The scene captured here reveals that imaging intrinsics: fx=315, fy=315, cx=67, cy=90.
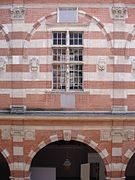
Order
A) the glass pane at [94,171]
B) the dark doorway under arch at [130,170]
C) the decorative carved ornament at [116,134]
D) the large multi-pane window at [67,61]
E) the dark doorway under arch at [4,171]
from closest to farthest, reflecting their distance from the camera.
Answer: the decorative carved ornament at [116,134] → the large multi-pane window at [67,61] → the dark doorway under arch at [4,171] → the glass pane at [94,171] → the dark doorway under arch at [130,170]

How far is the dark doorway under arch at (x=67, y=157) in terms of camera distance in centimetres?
1659

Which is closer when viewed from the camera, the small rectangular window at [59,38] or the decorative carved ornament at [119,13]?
the decorative carved ornament at [119,13]

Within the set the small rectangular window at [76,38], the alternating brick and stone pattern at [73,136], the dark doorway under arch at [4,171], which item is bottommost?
the dark doorway under arch at [4,171]

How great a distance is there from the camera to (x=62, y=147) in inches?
662

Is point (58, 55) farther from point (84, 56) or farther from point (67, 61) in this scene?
point (84, 56)

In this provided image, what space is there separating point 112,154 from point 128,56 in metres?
3.95

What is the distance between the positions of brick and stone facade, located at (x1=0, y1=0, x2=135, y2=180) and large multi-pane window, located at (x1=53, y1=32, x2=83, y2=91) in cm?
22

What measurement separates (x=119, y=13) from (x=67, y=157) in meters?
8.20

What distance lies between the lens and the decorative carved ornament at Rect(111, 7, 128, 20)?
12.3 m

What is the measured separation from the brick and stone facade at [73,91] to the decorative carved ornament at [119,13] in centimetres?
4

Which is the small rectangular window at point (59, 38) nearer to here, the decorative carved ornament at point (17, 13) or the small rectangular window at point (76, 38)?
the small rectangular window at point (76, 38)

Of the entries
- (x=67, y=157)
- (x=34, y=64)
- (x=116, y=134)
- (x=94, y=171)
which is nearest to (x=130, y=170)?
(x=94, y=171)

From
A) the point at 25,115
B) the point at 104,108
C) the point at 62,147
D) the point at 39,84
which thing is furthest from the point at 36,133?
the point at 62,147

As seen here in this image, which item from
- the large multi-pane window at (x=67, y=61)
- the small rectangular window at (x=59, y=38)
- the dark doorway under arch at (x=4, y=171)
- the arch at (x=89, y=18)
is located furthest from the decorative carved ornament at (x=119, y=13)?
the dark doorway under arch at (x=4, y=171)
